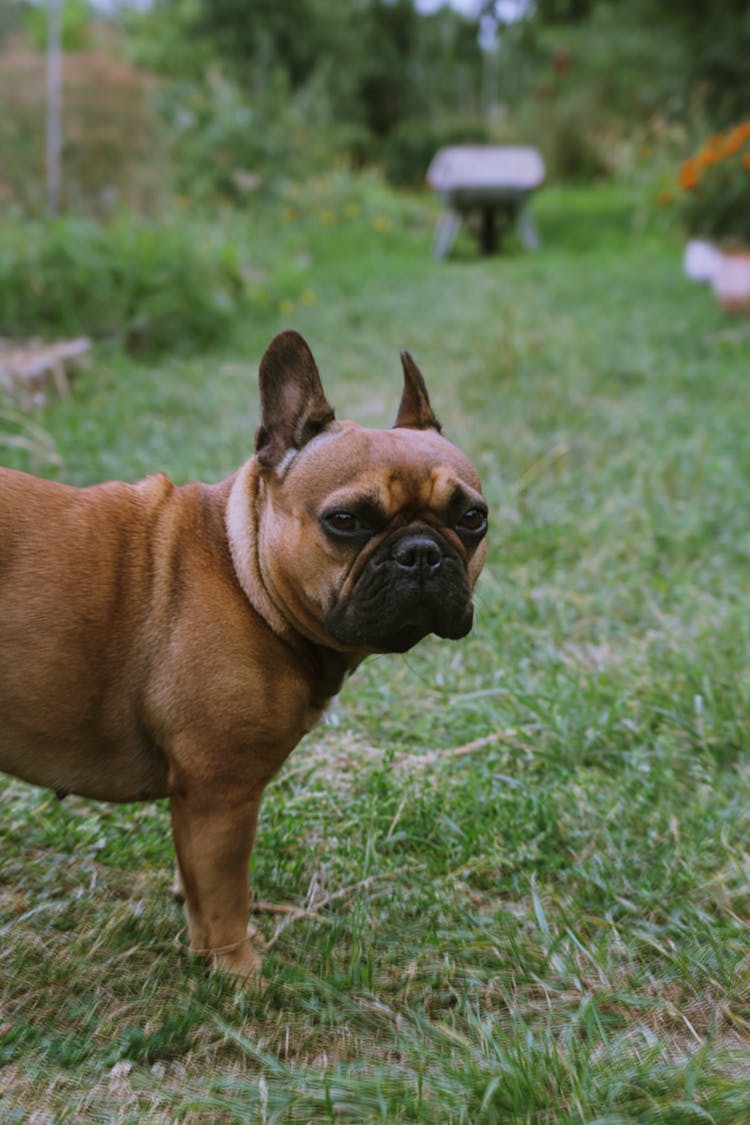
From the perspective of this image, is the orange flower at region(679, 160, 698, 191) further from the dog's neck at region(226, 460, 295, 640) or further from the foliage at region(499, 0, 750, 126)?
the dog's neck at region(226, 460, 295, 640)

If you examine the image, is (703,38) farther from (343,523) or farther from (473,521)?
(343,523)

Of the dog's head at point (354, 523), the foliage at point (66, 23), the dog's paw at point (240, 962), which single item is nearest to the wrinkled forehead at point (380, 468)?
the dog's head at point (354, 523)

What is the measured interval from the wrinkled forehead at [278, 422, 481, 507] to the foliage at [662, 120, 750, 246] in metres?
7.72

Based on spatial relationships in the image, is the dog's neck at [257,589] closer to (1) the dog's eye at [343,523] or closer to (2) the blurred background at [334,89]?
(1) the dog's eye at [343,523]

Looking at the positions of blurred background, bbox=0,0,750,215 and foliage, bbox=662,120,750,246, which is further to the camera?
blurred background, bbox=0,0,750,215

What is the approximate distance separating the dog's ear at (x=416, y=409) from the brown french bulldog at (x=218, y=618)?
12.1 inches

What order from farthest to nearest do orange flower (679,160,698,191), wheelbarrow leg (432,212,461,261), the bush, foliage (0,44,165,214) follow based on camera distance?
1. wheelbarrow leg (432,212,461,261)
2. foliage (0,44,165,214)
3. orange flower (679,160,698,191)
4. the bush

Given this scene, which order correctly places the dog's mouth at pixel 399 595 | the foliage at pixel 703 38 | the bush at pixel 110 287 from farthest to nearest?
the foliage at pixel 703 38 < the bush at pixel 110 287 < the dog's mouth at pixel 399 595

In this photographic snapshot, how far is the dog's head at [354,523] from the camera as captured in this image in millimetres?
2156

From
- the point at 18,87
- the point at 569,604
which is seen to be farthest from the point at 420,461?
Answer: the point at 18,87

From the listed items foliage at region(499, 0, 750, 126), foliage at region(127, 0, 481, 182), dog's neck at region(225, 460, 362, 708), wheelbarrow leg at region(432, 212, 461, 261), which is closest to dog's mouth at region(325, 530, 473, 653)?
dog's neck at region(225, 460, 362, 708)

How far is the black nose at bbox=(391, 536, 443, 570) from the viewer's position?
2.15 metres

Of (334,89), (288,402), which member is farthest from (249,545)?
(334,89)

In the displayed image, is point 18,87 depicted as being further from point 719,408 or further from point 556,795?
point 556,795
